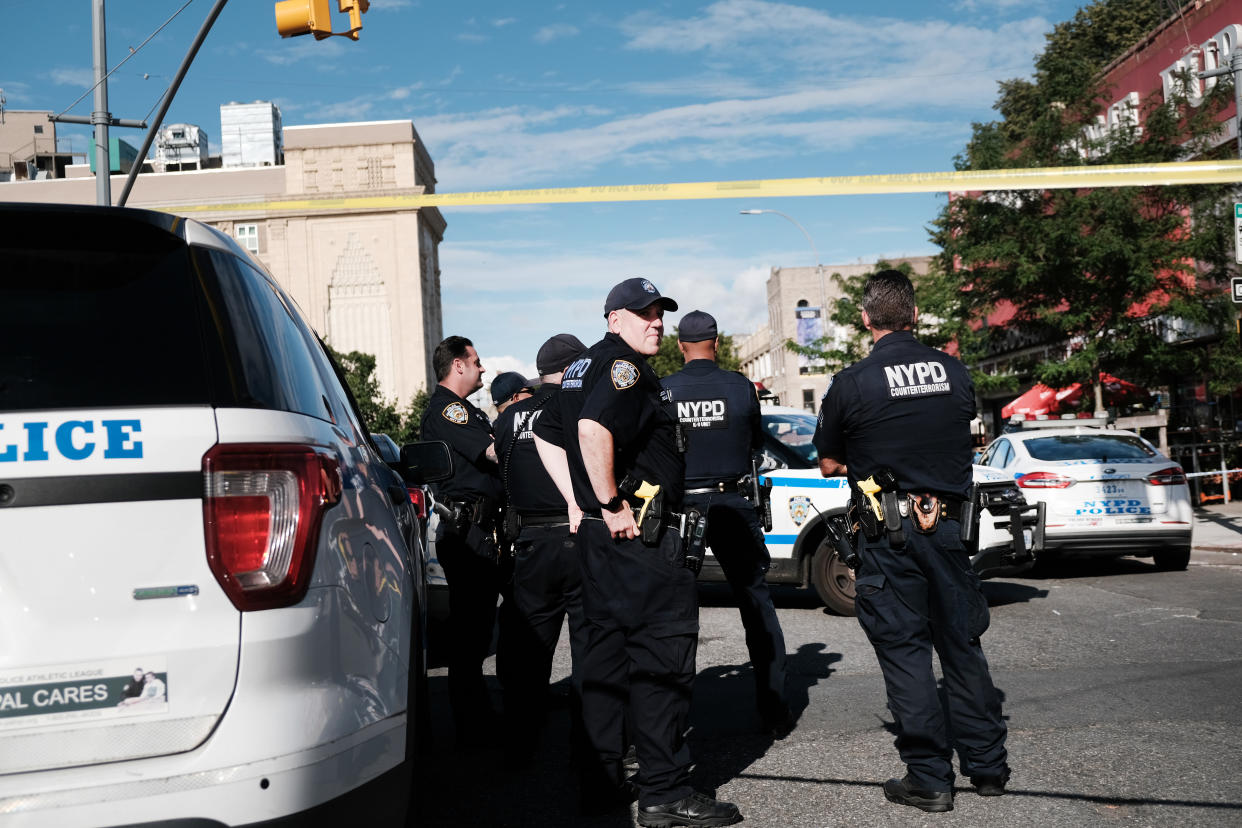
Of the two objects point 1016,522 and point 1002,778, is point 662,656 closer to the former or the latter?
point 1002,778

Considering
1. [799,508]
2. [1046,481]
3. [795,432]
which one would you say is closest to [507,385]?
[799,508]

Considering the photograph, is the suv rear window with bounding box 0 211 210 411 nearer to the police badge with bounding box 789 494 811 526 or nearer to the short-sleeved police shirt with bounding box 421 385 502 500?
the short-sleeved police shirt with bounding box 421 385 502 500

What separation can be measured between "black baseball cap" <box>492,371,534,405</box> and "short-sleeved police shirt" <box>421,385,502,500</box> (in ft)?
1.66

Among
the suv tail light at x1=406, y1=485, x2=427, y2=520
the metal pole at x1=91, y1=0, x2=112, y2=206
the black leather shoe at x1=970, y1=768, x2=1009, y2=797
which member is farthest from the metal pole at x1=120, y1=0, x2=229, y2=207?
the black leather shoe at x1=970, y1=768, x2=1009, y2=797

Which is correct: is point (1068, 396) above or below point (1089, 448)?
above

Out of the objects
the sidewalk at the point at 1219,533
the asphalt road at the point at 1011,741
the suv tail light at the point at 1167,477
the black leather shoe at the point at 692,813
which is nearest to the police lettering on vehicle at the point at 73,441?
the asphalt road at the point at 1011,741

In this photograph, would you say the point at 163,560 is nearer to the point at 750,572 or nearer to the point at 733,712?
the point at 750,572

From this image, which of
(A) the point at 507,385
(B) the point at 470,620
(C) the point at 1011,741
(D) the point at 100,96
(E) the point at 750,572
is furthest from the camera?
(D) the point at 100,96

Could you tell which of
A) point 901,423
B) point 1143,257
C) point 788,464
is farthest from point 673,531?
point 1143,257

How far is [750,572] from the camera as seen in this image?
19.0 ft

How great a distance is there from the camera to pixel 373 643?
2678 mm

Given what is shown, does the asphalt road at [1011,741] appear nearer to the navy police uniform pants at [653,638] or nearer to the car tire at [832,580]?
the navy police uniform pants at [653,638]

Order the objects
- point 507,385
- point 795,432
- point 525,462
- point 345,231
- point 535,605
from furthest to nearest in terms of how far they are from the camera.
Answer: point 345,231 < point 795,432 < point 507,385 < point 525,462 < point 535,605

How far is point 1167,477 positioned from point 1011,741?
7111mm
